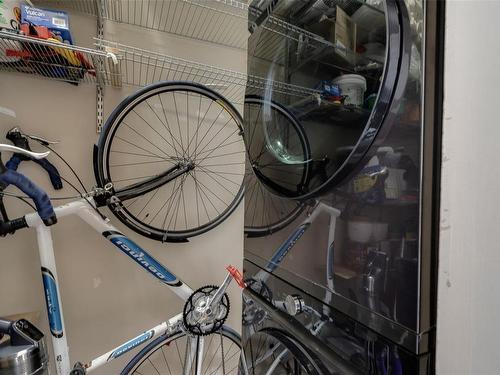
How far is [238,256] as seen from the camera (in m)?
1.48

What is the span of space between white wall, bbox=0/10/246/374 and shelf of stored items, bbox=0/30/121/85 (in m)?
0.06

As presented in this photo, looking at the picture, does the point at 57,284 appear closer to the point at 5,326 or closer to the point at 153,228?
the point at 5,326

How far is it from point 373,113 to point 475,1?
20cm

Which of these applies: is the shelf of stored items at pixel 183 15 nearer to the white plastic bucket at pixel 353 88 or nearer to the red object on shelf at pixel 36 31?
the red object on shelf at pixel 36 31

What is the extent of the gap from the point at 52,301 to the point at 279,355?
810 mm

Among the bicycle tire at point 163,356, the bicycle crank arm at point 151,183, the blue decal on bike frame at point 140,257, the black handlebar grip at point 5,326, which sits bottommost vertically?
the bicycle tire at point 163,356

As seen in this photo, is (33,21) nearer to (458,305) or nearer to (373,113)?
(373,113)

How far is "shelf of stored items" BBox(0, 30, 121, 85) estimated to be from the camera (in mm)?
848

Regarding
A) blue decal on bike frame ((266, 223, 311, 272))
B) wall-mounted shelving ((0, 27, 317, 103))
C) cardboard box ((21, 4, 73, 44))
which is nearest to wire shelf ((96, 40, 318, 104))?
wall-mounted shelving ((0, 27, 317, 103))

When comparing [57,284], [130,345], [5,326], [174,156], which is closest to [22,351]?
[5,326]

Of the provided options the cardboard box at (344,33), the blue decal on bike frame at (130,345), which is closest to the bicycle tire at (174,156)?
the blue decal on bike frame at (130,345)

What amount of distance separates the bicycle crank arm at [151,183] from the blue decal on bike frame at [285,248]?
2.12 feet

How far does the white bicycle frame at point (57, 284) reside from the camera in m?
0.95

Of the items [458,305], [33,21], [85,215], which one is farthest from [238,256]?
[33,21]
